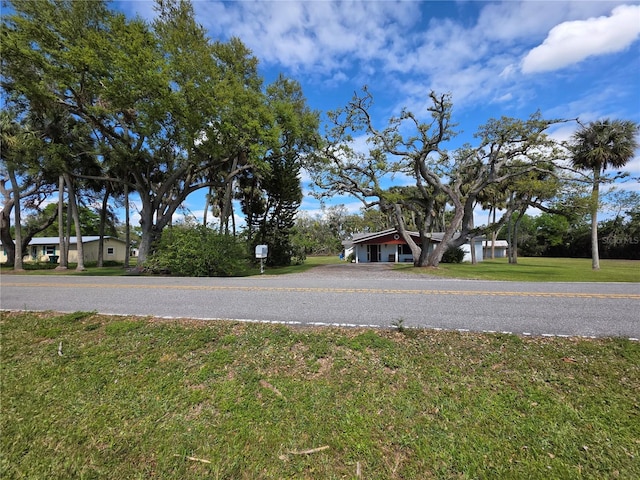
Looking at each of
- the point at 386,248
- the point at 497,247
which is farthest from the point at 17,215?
the point at 497,247

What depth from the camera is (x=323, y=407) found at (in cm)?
302

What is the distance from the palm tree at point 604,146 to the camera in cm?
1903

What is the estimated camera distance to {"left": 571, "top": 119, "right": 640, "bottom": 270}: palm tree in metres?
19.0

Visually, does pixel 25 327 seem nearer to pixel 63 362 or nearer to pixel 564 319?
pixel 63 362

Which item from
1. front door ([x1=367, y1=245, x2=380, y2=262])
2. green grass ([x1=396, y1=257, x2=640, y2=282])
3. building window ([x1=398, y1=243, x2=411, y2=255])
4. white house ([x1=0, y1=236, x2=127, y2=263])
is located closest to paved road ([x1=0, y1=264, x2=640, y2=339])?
green grass ([x1=396, y1=257, x2=640, y2=282])

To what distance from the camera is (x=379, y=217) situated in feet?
173

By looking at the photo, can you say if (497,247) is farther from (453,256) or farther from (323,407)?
(323,407)

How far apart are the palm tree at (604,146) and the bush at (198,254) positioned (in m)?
21.4

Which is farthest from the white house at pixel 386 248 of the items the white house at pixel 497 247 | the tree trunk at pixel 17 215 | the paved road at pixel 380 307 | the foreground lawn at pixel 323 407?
the foreground lawn at pixel 323 407

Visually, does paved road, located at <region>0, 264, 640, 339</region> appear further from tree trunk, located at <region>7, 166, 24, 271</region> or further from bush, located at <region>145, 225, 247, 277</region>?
tree trunk, located at <region>7, 166, 24, 271</region>

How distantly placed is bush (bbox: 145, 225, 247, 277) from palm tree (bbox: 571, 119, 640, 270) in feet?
70.1

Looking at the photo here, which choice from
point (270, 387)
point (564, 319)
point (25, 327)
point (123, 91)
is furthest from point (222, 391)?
point (123, 91)

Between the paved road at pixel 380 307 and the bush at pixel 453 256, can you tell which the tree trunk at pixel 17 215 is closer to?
the paved road at pixel 380 307

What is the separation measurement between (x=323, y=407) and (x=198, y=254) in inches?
517
